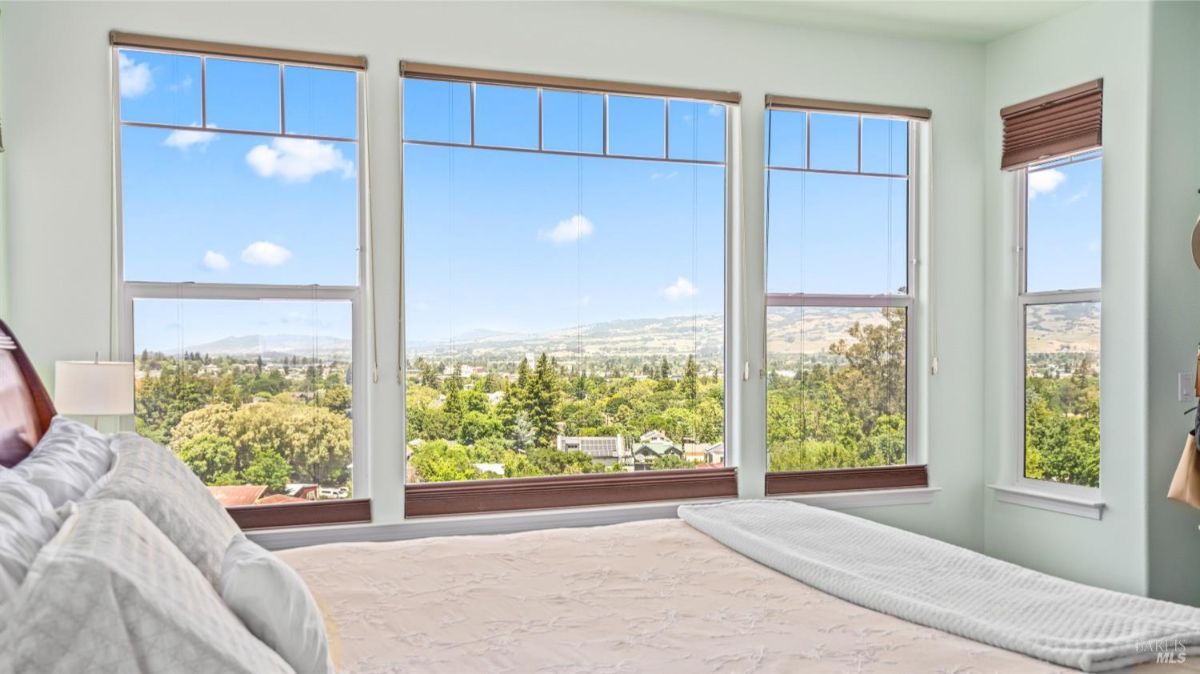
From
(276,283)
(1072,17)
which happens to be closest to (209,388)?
(276,283)

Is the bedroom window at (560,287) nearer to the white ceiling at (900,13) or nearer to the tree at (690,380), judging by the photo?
the tree at (690,380)

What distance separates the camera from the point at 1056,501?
12.9ft

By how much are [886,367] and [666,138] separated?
1.64 metres

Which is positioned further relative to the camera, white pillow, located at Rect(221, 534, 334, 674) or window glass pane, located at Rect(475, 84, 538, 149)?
window glass pane, located at Rect(475, 84, 538, 149)

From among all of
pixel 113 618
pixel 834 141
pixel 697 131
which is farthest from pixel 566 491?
pixel 113 618

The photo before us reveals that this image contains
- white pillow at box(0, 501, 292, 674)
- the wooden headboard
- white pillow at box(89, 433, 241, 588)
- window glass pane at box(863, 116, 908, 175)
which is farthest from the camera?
window glass pane at box(863, 116, 908, 175)

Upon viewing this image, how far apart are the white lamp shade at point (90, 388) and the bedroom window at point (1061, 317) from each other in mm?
3976

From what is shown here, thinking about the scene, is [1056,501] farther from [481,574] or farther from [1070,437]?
[481,574]

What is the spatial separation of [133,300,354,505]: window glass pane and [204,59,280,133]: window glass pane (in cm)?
73

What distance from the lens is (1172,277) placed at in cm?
353

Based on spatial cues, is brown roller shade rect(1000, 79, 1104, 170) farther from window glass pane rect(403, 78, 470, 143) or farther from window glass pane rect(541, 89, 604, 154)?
window glass pane rect(403, 78, 470, 143)

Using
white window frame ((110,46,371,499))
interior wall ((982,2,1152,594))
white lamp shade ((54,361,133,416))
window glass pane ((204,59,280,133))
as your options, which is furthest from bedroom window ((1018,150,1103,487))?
white lamp shade ((54,361,133,416))

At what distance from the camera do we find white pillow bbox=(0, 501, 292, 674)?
86 centimetres

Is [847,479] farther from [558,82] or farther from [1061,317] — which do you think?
[558,82]
